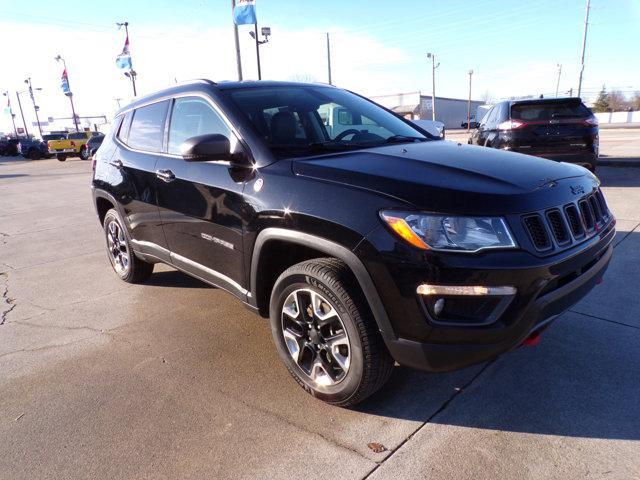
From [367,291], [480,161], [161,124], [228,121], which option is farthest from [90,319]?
[480,161]

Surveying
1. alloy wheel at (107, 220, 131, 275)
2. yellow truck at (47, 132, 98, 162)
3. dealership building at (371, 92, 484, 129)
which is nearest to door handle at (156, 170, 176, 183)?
alloy wheel at (107, 220, 131, 275)

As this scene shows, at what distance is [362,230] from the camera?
7.20 feet

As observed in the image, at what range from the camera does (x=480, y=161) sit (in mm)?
2639

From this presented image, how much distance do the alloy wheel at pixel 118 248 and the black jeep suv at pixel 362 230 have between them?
1.23 metres

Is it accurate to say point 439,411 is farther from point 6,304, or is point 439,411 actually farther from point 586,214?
point 6,304

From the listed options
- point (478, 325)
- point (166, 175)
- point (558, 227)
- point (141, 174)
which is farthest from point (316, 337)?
point (141, 174)

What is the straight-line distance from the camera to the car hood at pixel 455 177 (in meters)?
2.12

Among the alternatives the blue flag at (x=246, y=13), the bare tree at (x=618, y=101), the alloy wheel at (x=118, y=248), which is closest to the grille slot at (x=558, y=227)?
the alloy wheel at (x=118, y=248)

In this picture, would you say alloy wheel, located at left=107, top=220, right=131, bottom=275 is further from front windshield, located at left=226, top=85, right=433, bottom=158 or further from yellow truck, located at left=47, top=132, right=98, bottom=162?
yellow truck, located at left=47, top=132, right=98, bottom=162

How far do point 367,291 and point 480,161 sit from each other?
1041 millimetres

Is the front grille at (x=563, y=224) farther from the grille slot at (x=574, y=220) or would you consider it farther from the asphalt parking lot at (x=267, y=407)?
the asphalt parking lot at (x=267, y=407)

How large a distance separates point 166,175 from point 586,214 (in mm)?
2786

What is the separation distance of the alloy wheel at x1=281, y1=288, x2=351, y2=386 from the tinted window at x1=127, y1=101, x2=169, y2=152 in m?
1.94

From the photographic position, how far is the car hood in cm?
212
